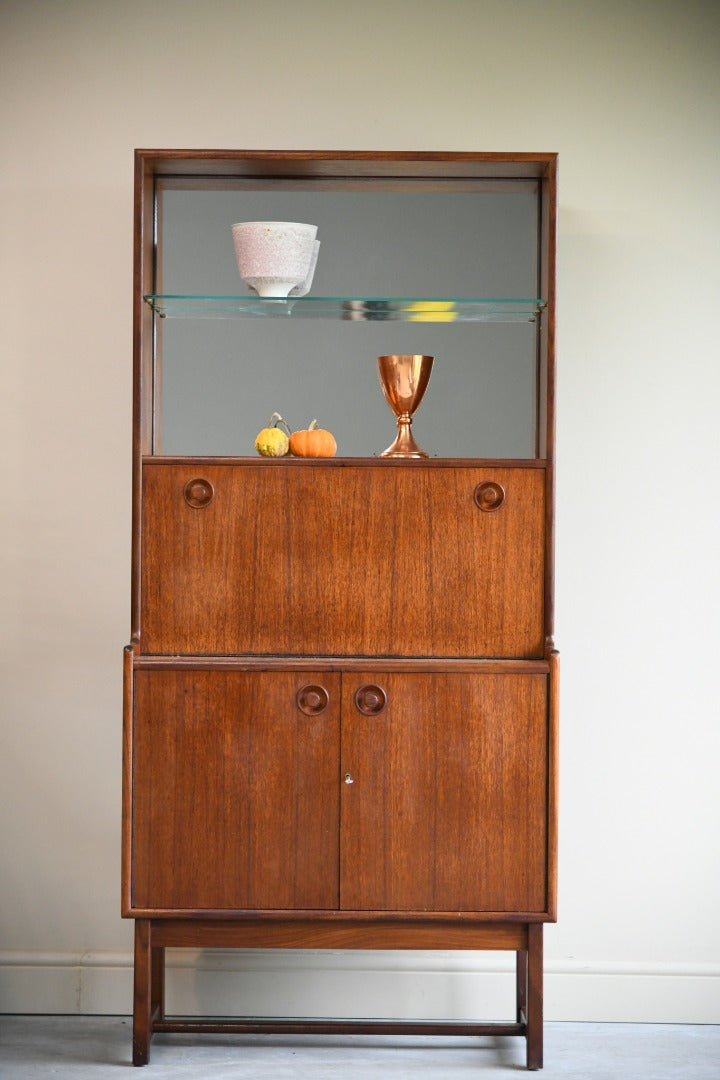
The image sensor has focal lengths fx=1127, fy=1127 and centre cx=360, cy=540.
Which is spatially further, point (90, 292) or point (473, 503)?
point (90, 292)

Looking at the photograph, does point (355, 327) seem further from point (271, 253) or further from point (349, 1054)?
point (349, 1054)

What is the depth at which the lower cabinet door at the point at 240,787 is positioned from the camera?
2.34 meters

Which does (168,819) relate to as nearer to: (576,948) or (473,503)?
(473,503)

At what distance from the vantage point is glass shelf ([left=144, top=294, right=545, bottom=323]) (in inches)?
96.5

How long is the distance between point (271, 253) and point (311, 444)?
1.40 feet

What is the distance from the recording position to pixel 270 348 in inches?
103

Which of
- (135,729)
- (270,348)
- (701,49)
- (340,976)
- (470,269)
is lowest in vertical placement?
(340,976)

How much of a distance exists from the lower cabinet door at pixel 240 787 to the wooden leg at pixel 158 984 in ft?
1.16

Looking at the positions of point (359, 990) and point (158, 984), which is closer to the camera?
point (158, 984)

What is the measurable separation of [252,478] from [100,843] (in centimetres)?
106

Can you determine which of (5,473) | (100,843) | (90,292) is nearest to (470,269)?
(90,292)

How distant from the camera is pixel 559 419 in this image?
9.10 feet

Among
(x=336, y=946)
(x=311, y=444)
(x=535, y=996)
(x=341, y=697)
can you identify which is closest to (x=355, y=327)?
(x=311, y=444)

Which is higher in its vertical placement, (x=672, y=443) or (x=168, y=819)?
(x=672, y=443)
